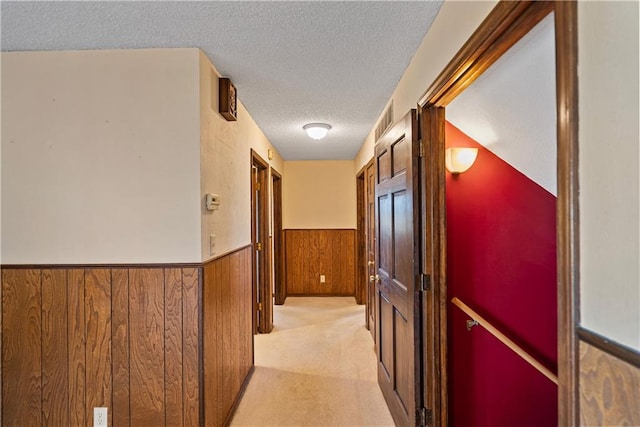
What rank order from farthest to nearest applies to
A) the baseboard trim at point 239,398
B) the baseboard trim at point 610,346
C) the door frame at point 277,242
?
the door frame at point 277,242 < the baseboard trim at point 239,398 < the baseboard trim at point 610,346

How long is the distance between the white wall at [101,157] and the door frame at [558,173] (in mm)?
1234

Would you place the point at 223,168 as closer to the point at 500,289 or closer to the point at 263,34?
the point at 263,34

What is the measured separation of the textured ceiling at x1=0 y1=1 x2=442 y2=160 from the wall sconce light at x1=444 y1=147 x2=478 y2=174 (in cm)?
59

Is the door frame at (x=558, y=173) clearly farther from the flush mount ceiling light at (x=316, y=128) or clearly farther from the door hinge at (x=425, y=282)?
the flush mount ceiling light at (x=316, y=128)

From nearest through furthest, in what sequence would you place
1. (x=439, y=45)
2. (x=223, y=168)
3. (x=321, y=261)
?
1. (x=439, y=45)
2. (x=223, y=168)
3. (x=321, y=261)

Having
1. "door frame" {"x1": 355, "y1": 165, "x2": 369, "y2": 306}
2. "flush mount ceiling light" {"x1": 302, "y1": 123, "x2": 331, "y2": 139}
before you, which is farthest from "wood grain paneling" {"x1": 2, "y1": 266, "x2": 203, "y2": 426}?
"door frame" {"x1": 355, "y1": 165, "x2": 369, "y2": 306}

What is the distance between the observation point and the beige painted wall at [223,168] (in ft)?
6.34

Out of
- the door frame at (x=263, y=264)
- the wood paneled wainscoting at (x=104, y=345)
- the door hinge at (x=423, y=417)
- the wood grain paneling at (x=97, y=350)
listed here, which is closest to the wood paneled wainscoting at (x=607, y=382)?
the door hinge at (x=423, y=417)

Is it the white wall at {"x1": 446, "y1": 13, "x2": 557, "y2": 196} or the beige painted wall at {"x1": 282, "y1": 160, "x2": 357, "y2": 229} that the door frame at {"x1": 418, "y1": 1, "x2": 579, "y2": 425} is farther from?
the beige painted wall at {"x1": 282, "y1": 160, "x2": 357, "y2": 229}

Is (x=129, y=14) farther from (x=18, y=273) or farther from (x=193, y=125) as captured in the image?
(x=18, y=273)

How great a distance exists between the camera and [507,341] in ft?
5.75

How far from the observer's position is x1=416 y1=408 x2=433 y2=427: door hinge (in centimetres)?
186

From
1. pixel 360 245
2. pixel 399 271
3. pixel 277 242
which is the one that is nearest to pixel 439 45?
pixel 399 271

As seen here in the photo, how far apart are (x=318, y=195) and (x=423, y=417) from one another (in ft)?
13.5
